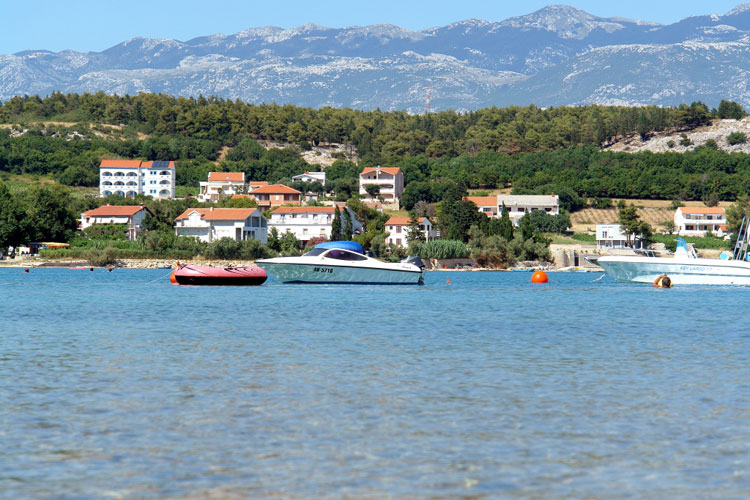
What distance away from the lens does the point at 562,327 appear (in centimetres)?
3136

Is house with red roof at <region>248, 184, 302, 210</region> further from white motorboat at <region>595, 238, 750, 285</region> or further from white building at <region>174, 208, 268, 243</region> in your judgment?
white motorboat at <region>595, 238, 750, 285</region>

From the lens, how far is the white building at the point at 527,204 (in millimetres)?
147250

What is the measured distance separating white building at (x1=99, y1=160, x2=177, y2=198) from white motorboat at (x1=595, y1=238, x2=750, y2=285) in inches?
4560

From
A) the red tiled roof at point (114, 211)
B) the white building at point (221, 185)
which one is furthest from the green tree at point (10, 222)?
the white building at point (221, 185)

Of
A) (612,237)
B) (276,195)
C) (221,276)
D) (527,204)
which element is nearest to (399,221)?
(527,204)

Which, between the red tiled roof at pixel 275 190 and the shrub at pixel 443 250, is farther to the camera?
the red tiled roof at pixel 275 190

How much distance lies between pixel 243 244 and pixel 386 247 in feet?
57.3

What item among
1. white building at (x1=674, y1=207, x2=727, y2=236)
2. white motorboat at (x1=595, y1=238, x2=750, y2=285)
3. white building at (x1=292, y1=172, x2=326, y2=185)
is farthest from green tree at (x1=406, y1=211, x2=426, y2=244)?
white building at (x1=292, y1=172, x2=326, y2=185)

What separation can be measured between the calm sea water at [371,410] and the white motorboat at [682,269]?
2857cm

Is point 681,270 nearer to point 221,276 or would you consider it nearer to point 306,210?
point 221,276

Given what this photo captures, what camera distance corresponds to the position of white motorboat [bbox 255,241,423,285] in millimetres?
55375

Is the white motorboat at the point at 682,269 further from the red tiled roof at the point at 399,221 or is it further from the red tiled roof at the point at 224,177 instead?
the red tiled roof at the point at 224,177

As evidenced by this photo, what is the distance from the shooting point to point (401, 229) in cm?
12812

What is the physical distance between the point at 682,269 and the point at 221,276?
29.7m
